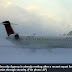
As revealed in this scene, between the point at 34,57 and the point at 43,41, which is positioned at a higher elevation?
the point at 43,41

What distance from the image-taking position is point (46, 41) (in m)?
39.2

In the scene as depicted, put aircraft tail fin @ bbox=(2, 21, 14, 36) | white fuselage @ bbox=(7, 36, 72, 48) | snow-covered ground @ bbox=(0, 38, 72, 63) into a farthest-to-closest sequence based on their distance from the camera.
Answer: aircraft tail fin @ bbox=(2, 21, 14, 36) < white fuselage @ bbox=(7, 36, 72, 48) < snow-covered ground @ bbox=(0, 38, 72, 63)

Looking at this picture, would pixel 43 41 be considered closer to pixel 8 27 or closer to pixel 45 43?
pixel 45 43

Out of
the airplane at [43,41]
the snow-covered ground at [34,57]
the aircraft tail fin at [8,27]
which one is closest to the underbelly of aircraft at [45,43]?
the airplane at [43,41]

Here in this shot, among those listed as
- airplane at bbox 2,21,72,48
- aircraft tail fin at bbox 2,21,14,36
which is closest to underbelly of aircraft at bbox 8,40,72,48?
airplane at bbox 2,21,72,48

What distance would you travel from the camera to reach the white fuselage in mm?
38594

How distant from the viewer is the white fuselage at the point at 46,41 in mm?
38594

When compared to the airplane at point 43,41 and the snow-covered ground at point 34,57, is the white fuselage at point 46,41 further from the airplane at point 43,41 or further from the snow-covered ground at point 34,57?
the snow-covered ground at point 34,57

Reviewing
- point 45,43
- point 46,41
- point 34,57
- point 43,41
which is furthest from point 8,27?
point 34,57

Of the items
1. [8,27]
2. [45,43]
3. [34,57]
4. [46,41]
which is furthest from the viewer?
[8,27]

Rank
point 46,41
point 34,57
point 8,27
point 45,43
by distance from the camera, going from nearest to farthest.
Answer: point 34,57
point 46,41
point 45,43
point 8,27

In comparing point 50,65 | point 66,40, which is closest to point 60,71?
point 50,65

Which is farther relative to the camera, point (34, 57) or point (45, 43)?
point (45, 43)

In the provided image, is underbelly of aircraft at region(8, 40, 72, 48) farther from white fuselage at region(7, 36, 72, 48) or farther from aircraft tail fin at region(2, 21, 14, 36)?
aircraft tail fin at region(2, 21, 14, 36)
